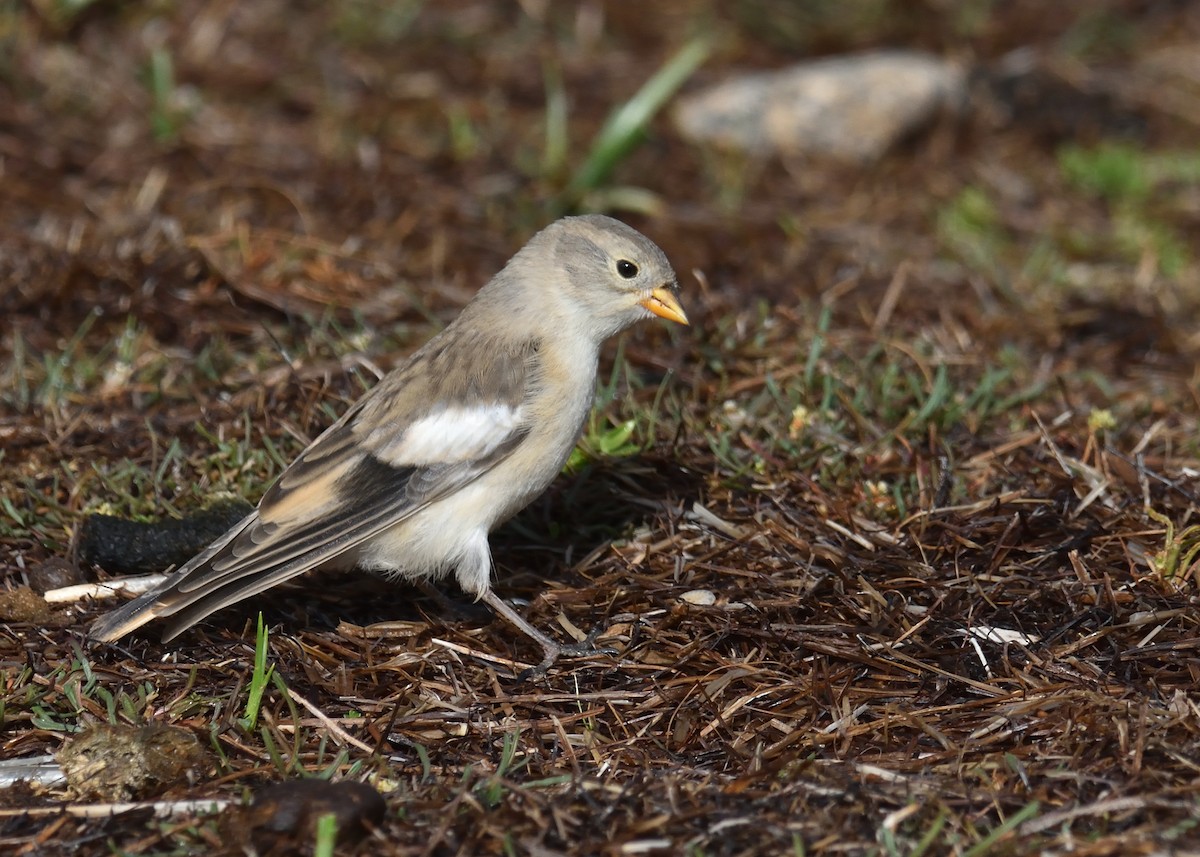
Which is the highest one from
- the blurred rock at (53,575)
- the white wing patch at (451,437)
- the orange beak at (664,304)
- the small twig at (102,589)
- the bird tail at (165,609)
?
the orange beak at (664,304)

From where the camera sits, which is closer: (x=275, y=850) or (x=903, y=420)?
(x=275, y=850)

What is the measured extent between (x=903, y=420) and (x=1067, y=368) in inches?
54.8

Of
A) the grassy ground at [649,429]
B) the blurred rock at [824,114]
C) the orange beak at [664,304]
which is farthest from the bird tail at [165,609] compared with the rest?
the blurred rock at [824,114]

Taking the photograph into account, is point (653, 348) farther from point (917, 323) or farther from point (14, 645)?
point (14, 645)

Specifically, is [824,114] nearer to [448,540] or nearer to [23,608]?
[448,540]

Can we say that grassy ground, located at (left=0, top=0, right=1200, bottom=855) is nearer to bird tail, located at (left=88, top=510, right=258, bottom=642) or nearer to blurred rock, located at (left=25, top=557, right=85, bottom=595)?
blurred rock, located at (left=25, top=557, right=85, bottom=595)

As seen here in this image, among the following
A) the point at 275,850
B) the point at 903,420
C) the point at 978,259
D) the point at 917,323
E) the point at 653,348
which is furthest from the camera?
the point at 978,259

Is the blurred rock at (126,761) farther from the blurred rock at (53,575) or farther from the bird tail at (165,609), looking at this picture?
the blurred rock at (53,575)

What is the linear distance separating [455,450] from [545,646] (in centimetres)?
71

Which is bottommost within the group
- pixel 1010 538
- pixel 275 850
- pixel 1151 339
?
pixel 1151 339

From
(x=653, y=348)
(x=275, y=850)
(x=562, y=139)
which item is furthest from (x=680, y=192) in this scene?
(x=275, y=850)

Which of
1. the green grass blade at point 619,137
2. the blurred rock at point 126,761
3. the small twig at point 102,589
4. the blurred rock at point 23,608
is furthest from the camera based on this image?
the green grass blade at point 619,137

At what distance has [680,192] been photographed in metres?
8.46

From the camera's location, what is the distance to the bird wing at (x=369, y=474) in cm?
432
